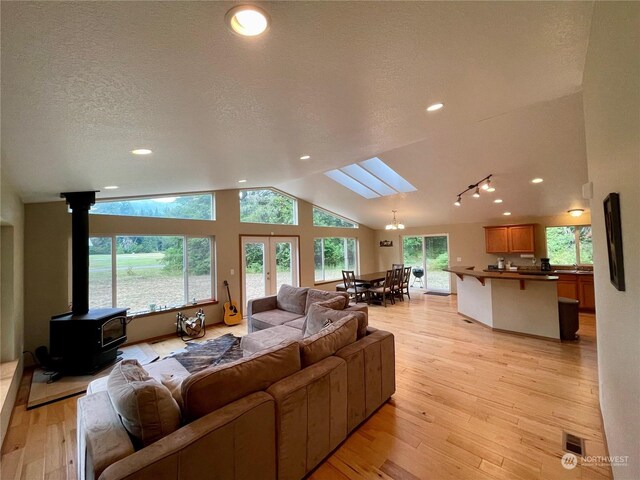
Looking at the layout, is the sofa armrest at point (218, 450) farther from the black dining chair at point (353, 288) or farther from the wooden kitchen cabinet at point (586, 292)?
the wooden kitchen cabinet at point (586, 292)

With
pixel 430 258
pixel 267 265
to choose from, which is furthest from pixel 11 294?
pixel 430 258

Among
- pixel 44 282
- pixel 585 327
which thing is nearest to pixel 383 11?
pixel 44 282

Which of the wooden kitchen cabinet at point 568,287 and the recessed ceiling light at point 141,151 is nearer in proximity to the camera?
the recessed ceiling light at point 141,151

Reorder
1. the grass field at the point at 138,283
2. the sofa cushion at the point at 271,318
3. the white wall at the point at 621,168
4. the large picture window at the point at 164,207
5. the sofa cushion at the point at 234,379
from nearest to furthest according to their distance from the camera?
the white wall at the point at 621,168, the sofa cushion at the point at 234,379, the sofa cushion at the point at 271,318, the grass field at the point at 138,283, the large picture window at the point at 164,207

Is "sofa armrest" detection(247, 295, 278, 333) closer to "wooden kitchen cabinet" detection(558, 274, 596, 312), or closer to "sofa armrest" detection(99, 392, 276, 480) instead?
"sofa armrest" detection(99, 392, 276, 480)

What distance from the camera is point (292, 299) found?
4.63m

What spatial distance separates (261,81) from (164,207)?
4.42 m

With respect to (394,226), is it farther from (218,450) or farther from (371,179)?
(218,450)

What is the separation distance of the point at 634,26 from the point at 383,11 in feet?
2.86

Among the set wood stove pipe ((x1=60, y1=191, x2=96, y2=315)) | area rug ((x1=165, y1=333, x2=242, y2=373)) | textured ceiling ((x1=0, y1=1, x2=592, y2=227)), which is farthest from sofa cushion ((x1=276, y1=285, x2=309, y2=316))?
wood stove pipe ((x1=60, y1=191, x2=96, y2=315))

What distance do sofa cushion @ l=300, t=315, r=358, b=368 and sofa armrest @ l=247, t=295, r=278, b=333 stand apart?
2545mm

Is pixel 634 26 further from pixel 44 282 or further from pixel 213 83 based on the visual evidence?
pixel 44 282

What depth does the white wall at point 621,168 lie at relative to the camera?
3.31 ft

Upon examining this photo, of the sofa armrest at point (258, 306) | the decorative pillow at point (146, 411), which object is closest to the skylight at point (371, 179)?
the sofa armrest at point (258, 306)
